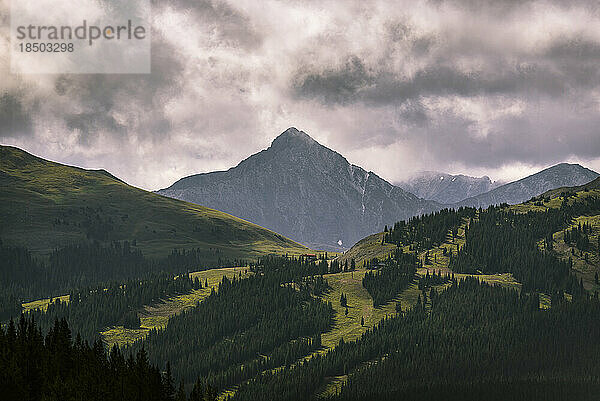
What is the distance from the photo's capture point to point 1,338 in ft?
422

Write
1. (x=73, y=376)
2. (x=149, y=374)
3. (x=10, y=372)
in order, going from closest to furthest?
1. (x=10, y=372)
2. (x=73, y=376)
3. (x=149, y=374)

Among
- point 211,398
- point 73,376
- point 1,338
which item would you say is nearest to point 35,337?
point 1,338

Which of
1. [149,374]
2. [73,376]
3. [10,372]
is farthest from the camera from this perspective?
[149,374]

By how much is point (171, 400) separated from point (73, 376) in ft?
78.9

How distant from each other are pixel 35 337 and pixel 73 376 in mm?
16966

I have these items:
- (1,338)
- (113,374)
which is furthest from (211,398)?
(1,338)

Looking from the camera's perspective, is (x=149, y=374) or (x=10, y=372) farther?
(x=149, y=374)

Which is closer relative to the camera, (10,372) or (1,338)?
(10,372)

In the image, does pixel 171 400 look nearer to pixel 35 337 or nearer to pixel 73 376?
pixel 73 376

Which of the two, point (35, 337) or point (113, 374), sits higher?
point (35, 337)

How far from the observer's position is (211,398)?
132125mm

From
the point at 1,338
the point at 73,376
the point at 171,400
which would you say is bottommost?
the point at 171,400

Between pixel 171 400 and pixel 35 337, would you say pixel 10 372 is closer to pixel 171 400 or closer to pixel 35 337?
pixel 35 337

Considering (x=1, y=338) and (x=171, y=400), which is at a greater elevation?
(x=1, y=338)
